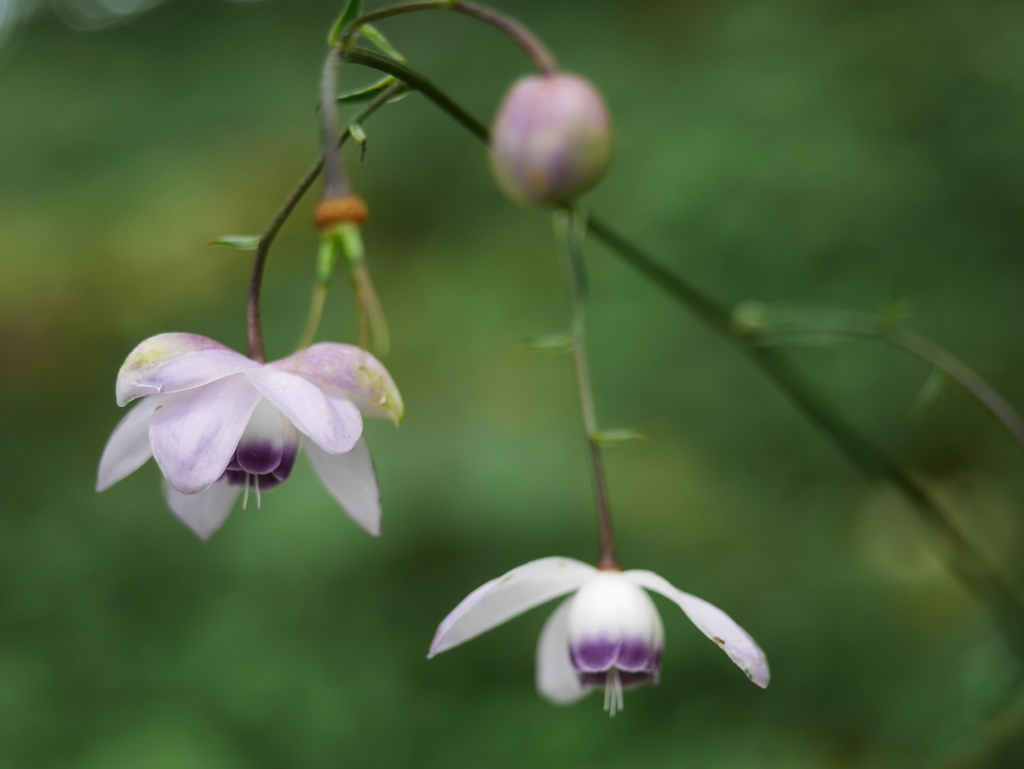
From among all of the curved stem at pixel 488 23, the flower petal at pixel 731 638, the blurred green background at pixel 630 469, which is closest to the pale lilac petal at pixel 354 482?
the flower petal at pixel 731 638

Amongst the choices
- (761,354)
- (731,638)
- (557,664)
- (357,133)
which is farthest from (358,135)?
(761,354)

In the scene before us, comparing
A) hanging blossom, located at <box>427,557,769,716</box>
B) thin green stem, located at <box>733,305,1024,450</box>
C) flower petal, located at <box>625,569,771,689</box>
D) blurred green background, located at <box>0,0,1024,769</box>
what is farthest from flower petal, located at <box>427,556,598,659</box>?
blurred green background, located at <box>0,0,1024,769</box>

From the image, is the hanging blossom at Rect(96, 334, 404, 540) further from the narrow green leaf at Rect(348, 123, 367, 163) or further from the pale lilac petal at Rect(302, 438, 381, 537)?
the narrow green leaf at Rect(348, 123, 367, 163)

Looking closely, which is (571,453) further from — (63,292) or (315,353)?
(63,292)

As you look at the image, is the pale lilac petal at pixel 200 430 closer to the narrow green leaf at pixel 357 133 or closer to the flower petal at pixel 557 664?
the narrow green leaf at pixel 357 133

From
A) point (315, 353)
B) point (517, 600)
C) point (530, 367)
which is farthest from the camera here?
point (530, 367)

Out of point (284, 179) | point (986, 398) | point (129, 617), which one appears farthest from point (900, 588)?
point (284, 179)
